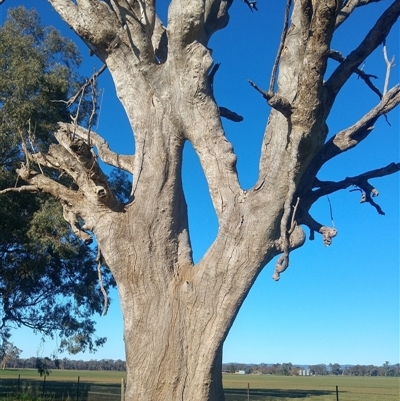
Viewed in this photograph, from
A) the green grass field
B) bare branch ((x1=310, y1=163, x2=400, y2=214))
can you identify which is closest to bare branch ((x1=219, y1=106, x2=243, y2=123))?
bare branch ((x1=310, y1=163, x2=400, y2=214))

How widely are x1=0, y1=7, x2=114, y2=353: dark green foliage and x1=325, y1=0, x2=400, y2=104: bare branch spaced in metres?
10.3

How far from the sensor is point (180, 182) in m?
6.66

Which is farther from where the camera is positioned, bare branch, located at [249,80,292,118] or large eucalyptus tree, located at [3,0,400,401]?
large eucalyptus tree, located at [3,0,400,401]

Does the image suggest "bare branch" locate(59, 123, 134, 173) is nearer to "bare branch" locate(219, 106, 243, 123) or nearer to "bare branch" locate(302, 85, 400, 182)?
"bare branch" locate(219, 106, 243, 123)

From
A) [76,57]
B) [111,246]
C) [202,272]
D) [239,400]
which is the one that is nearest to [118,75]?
[111,246]

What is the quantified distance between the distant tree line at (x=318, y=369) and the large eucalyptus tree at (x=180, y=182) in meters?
113

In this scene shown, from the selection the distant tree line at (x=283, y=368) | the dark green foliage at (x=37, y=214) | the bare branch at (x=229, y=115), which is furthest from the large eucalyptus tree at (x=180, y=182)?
the distant tree line at (x=283, y=368)

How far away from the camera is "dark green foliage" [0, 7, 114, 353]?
16413 mm

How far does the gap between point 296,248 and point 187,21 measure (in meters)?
2.58

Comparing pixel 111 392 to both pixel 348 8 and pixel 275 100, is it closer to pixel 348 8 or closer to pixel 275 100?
pixel 348 8

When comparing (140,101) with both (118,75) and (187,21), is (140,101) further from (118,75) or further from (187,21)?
(187,21)

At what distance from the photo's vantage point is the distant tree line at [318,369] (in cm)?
12019

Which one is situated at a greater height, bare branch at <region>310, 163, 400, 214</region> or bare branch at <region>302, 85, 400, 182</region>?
bare branch at <region>302, 85, 400, 182</region>

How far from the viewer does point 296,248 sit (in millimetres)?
6203
